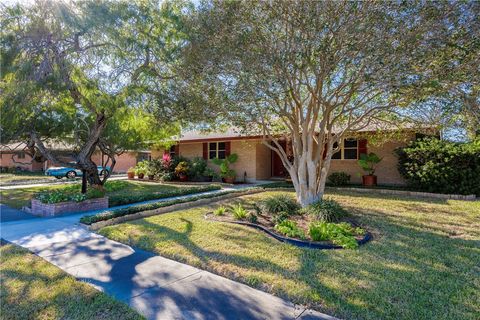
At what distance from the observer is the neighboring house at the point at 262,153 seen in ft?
44.4

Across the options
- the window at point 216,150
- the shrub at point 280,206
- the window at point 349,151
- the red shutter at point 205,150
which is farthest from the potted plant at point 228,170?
the shrub at point 280,206

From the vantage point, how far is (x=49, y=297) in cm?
343

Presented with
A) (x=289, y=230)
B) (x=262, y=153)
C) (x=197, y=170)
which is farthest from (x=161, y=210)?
(x=262, y=153)

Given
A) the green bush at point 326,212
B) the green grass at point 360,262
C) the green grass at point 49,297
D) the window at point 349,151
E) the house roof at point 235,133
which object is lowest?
the green grass at point 49,297

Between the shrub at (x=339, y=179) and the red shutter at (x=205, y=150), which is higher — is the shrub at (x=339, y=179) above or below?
below

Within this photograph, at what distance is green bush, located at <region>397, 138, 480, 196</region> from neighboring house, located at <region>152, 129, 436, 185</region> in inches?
36.0

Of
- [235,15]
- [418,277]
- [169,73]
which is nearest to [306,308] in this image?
[418,277]

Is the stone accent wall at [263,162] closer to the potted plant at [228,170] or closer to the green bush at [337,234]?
the potted plant at [228,170]

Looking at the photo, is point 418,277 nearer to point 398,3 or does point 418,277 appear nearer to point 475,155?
point 398,3

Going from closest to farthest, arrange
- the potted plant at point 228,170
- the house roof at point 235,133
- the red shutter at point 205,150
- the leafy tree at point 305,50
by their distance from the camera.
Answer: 1. the leafy tree at point 305,50
2. the house roof at point 235,133
3. the potted plant at point 228,170
4. the red shutter at point 205,150

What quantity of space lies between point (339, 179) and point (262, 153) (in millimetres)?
5119

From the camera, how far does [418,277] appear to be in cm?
384

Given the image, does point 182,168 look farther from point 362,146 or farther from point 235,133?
point 362,146

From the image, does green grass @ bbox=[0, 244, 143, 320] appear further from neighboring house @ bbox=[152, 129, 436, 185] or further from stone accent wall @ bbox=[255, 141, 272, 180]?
stone accent wall @ bbox=[255, 141, 272, 180]
